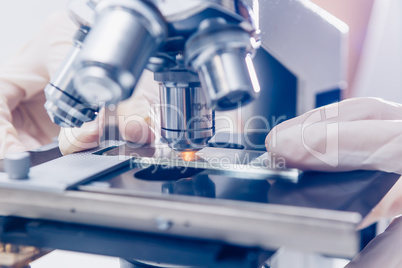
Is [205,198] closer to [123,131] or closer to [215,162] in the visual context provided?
[215,162]

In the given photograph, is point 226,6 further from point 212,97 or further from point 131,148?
point 131,148

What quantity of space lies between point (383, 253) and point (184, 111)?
0.38 metres

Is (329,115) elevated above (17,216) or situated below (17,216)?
above

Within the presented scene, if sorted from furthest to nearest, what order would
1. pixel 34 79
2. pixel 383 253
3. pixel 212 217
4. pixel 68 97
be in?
1. pixel 34 79
2. pixel 383 253
3. pixel 68 97
4. pixel 212 217

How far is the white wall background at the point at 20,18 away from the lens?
1.52m

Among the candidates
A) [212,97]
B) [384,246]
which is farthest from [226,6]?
[384,246]

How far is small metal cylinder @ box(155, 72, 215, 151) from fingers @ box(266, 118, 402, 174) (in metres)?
0.11

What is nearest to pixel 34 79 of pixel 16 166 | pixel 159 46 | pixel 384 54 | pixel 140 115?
pixel 140 115

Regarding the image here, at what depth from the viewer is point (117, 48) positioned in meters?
0.49

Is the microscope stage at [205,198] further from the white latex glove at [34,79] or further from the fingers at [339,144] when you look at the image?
the white latex glove at [34,79]

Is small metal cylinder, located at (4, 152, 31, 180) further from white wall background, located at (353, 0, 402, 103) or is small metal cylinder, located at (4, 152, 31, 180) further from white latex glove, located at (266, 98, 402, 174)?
white wall background, located at (353, 0, 402, 103)

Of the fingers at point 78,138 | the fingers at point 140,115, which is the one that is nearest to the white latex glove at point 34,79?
the fingers at point 140,115

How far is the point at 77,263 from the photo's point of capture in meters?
0.83

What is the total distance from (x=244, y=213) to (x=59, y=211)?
0.24 m
